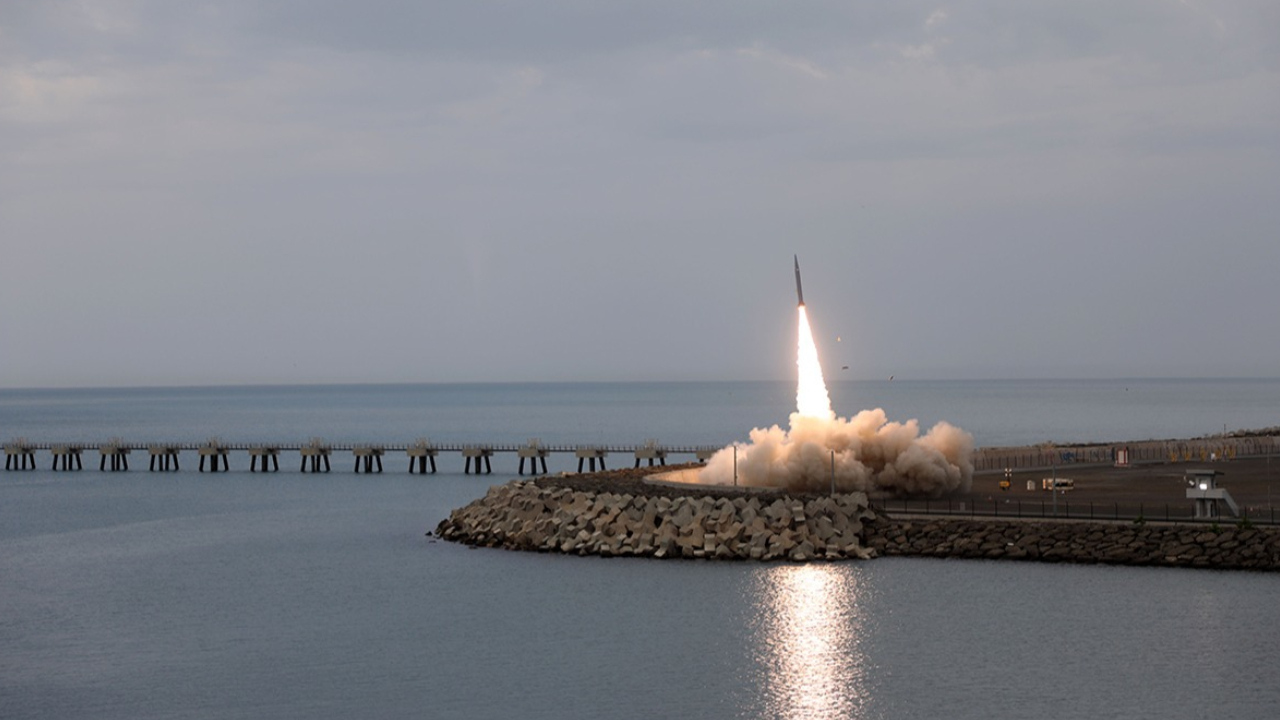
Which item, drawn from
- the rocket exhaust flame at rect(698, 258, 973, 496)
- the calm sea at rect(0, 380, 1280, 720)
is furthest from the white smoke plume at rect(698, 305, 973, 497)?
the calm sea at rect(0, 380, 1280, 720)

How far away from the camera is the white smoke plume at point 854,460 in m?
72.4

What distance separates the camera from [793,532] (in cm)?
6425

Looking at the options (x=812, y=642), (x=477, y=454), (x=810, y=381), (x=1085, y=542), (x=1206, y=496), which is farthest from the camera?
(x=477, y=454)

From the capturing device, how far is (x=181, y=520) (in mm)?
90000

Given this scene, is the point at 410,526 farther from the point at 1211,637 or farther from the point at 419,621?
the point at 1211,637

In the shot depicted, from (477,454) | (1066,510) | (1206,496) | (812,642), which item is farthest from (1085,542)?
(477,454)

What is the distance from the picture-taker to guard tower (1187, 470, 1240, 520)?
6066cm

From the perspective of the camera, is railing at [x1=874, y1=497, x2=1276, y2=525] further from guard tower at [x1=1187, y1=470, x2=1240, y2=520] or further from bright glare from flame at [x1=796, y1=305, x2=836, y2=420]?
bright glare from flame at [x1=796, y1=305, x2=836, y2=420]

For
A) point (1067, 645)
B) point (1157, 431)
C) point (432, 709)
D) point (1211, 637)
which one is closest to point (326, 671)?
point (432, 709)

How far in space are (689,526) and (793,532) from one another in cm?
454

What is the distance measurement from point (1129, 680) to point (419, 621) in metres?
23.5

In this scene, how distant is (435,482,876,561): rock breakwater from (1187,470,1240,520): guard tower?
12802mm

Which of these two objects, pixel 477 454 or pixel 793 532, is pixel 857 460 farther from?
pixel 477 454

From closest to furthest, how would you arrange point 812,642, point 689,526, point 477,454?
point 812,642 → point 689,526 → point 477,454
